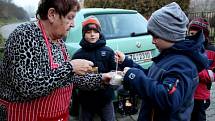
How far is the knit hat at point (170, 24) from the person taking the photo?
2.40 m

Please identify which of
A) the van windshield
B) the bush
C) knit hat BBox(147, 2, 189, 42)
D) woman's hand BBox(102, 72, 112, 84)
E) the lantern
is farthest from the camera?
the bush

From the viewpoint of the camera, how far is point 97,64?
162 inches

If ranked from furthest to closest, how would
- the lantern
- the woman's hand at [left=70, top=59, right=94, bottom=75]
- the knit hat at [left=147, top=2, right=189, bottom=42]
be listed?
the lantern, the knit hat at [left=147, top=2, right=189, bottom=42], the woman's hand at [left=70, top=59, right=94, bottom=75]

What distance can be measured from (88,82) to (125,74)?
0.67 meters

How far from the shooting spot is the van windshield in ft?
18.7

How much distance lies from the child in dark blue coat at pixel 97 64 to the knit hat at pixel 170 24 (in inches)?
68.4

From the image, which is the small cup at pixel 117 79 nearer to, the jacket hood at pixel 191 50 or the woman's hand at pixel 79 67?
the woman's hand at pixel 79 67

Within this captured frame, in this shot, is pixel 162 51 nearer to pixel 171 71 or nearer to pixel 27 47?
pixel 171 71

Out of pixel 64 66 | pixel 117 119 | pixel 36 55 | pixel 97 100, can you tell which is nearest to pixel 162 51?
pixel 64 66

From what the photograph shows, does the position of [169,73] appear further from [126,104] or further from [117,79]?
[126,104]

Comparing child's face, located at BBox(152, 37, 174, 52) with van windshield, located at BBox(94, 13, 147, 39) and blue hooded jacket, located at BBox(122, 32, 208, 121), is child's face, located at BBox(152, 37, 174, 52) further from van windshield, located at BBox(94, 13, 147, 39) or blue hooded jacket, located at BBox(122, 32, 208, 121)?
van windshield, located at BBox(94, 13, 147, 39)

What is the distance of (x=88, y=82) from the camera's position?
2.95 meters

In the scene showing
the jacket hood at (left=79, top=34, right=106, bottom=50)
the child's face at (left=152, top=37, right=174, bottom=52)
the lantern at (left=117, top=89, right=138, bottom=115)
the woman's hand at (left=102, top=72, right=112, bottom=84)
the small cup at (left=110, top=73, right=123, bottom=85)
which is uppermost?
the child's face at (left=152, top=37, right=174, bottom=52)

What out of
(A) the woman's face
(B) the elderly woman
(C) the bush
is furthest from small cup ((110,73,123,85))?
(C) the bush
